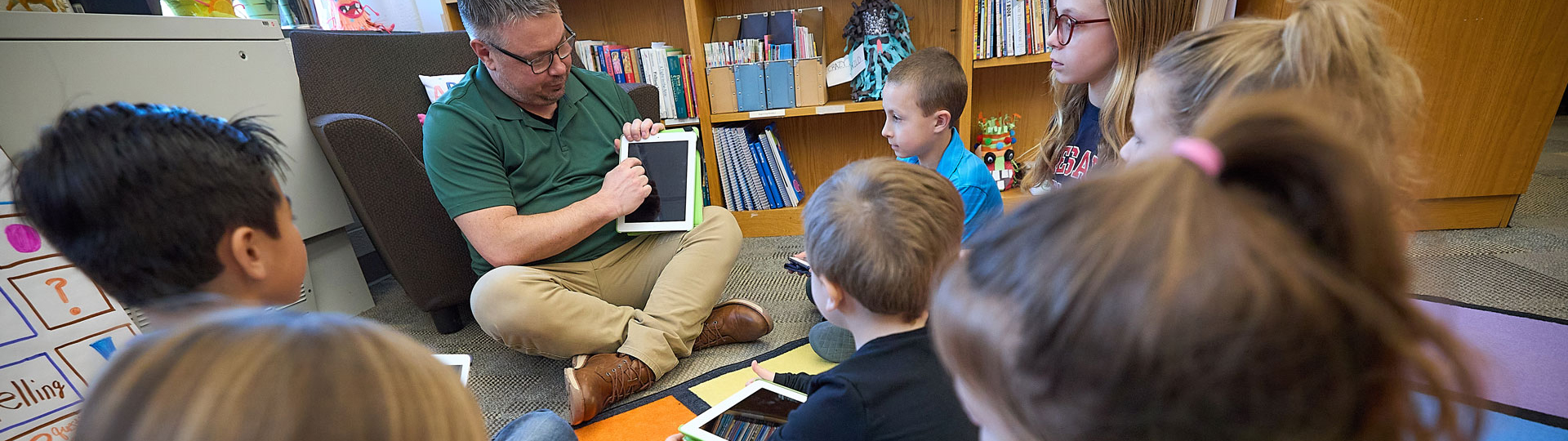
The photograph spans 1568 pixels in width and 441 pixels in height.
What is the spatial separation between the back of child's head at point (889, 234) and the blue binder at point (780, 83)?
1.26m

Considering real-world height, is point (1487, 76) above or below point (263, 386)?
below

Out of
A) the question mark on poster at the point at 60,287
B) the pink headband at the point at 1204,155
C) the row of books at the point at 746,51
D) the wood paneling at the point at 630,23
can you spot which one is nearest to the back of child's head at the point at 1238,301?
the pink headband at the point at 1204,155

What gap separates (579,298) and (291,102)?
0.91 metres

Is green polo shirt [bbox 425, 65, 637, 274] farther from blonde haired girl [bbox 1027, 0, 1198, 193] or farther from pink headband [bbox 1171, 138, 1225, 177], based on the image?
pink headband [bbox 1171, 138, 1225, 177]

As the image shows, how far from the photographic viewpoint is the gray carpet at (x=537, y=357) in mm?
1241

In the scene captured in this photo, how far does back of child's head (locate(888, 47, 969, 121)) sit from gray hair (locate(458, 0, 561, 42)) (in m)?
0.75

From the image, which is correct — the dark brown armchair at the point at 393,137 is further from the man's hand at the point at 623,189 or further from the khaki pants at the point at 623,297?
the man's hand at the point at 623,189

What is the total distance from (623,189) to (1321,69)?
1084mm

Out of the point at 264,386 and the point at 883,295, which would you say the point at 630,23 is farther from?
the point at 264,386

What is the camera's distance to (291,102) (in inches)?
58.4

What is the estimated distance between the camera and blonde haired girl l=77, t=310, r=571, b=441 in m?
0.30

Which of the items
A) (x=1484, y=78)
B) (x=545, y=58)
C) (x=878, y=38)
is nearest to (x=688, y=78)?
(x=878, y=38)

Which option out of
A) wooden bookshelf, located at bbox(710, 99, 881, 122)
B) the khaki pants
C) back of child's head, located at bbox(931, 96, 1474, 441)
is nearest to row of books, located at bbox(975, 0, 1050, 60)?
wooden bookshelf, located at bbox(710, 99, 881, 122)

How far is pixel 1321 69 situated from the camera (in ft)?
2.01
